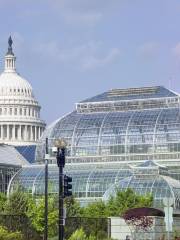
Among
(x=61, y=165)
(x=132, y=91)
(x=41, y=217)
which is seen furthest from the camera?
(x=132, y=91)

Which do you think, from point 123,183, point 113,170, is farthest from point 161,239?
point 113,170

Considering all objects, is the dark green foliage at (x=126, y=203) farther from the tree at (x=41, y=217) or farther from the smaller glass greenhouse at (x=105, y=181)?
the smaller glass greenhouse at (x=105, y=181)

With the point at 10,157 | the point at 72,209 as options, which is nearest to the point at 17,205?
the point at 72,209

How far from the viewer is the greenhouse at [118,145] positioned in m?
133

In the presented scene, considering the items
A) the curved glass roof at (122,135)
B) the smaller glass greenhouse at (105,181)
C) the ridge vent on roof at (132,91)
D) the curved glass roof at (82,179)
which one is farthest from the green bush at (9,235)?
the ridge vent on roof at (132,91)

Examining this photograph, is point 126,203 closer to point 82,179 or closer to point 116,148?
point 82,179

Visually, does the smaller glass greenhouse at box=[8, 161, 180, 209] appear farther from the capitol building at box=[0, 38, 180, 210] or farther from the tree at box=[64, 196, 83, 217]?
the tree at box=[64, 196, 83, 217]

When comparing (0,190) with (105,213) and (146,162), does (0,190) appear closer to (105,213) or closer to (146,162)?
(146,162)

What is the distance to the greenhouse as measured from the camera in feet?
Answer: 438

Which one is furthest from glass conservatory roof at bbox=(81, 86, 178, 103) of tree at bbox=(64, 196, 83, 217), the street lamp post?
the street lamp post

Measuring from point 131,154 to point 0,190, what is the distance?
21616 mm

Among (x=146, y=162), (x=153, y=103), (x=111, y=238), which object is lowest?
(x=111, y=238)

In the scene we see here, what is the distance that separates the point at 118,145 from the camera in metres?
142

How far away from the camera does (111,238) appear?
73938 millimetres
